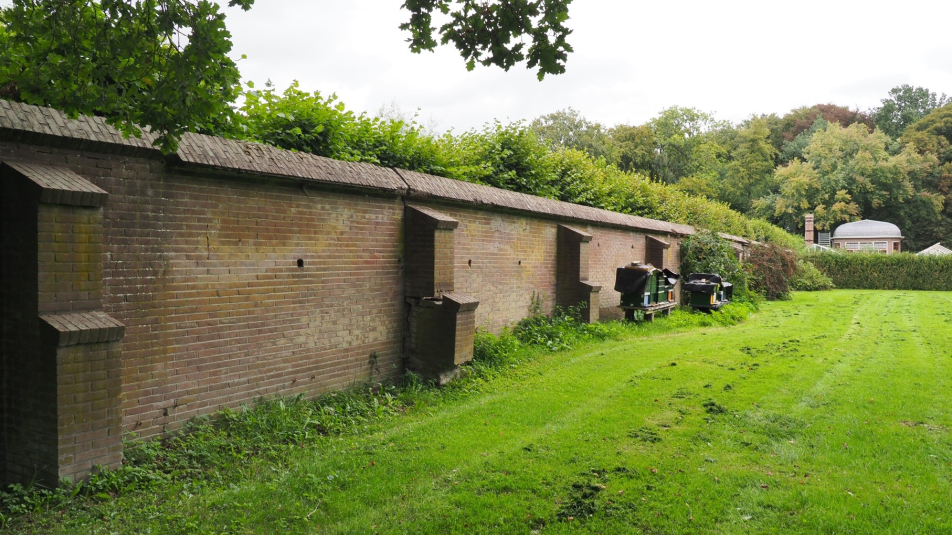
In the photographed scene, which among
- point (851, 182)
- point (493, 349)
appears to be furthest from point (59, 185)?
point (851, 182)

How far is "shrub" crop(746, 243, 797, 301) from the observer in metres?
22.9

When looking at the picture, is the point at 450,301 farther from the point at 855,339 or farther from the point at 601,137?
the point at 601,137

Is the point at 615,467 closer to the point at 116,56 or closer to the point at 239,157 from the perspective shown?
the point at 239,157

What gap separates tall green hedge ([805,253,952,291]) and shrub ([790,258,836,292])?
271 cm

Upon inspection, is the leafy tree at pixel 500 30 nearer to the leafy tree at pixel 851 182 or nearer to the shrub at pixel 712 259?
the shrub at pixel 712 259

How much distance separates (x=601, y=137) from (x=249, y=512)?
5259 centimetres

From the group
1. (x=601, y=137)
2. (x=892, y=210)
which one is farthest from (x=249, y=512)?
(x=892, y=210)

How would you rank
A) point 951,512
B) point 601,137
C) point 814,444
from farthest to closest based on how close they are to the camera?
point 601,137 < point 814,444 < point 951,512

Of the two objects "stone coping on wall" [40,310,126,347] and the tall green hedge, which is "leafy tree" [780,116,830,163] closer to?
the tall green hedge

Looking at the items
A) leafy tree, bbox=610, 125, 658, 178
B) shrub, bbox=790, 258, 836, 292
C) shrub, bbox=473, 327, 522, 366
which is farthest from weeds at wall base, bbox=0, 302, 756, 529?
leafy tree, bbox=610, 125, 658, 178

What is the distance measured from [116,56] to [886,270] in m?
40.2

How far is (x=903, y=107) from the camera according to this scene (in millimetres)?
65000

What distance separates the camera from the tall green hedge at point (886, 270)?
1318 inches

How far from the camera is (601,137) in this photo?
53312 millimetres
